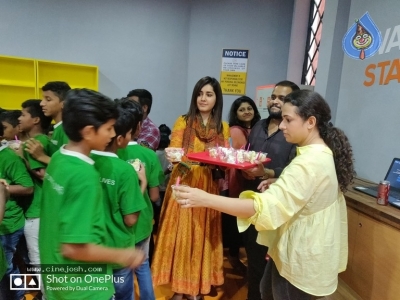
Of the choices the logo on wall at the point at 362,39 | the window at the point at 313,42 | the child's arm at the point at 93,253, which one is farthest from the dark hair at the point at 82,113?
the window at the point at 313,42

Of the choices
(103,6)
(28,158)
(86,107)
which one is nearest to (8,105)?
(103,6)

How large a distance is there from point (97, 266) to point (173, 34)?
11.0ft

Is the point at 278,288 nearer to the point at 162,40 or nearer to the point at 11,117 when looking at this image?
the point at 11,117

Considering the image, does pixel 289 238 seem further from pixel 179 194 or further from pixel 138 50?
pixel 138 50

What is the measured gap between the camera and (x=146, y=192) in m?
1.43

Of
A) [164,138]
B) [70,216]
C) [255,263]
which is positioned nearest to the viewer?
[70,216]

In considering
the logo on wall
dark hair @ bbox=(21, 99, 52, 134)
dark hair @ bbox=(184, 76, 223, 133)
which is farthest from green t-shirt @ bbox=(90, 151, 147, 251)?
the logo on wall

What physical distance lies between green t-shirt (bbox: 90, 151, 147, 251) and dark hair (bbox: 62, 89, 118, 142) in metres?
0.20

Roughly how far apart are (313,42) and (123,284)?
11.0ft

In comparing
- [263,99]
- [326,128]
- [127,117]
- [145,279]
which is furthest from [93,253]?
[263,99]

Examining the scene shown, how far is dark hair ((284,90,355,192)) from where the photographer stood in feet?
3.51

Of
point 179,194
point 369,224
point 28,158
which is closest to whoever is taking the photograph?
point 179,194

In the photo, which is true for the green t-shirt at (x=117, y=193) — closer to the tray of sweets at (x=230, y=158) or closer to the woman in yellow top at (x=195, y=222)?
the tray of sweets at (x=230, y=158)

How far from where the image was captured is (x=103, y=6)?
3.47 meters
